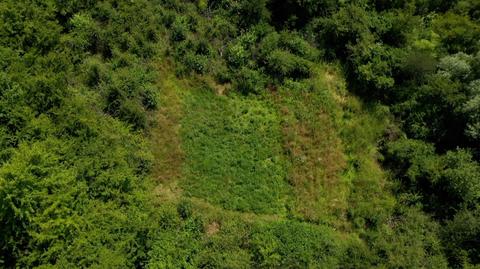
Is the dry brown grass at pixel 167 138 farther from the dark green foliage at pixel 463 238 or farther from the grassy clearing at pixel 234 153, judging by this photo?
the dark green foliage at pixel 463 238

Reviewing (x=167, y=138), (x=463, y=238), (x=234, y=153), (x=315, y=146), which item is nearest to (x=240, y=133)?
(x=234, y=153)

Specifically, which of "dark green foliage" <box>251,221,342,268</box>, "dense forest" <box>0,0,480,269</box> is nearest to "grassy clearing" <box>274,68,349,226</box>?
"dense forest" <box>0,0,480,269</box>

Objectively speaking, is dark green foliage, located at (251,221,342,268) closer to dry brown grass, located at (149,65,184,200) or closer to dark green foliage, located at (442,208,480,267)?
dry brown grass, located at (149,65,184,200)

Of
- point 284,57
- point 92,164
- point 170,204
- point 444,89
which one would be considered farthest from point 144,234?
point 444,89

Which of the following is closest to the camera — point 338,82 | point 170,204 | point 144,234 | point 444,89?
point 144,234

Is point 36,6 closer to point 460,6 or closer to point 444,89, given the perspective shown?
point 444,89

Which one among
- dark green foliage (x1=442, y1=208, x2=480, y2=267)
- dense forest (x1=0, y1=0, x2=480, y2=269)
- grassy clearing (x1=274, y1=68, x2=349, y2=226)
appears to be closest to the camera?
dense forest (x1=0, y1=0, x2=480, y2=269)

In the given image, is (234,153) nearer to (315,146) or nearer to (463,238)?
(315,146)
